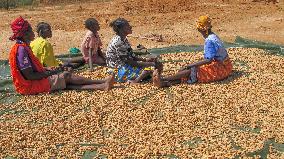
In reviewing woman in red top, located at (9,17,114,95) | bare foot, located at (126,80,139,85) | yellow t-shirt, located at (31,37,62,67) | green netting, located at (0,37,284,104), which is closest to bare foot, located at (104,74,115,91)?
woman in red top, located at (9,17,114,95)

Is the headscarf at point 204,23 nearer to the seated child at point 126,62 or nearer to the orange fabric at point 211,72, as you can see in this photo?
the orange fabric at point 211,72

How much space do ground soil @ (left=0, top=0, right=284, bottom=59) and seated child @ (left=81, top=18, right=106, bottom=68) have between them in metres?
3.41

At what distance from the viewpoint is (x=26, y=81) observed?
6.83 metres

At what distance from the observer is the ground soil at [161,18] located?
509 inches

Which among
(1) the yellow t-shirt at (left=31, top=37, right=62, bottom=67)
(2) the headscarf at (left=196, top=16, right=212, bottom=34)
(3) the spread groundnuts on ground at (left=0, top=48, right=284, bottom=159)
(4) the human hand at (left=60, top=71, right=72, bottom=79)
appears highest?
(2) the headscarf at (left=196, top=16, right=212, bottom=34)

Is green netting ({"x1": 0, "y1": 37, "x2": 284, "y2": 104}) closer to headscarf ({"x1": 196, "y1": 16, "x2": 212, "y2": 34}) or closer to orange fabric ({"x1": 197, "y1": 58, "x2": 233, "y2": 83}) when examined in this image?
orange fabric ({"x1": 197, "y1": 58, "x2": 233, "y2": 83})

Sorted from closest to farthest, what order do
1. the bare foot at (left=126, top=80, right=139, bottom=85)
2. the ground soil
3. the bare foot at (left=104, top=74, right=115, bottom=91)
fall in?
the bare foot at (left=104, top=74, right=115, bottom=91) → the bare foot at (left=126, top=80, right=139, bottom=85) → the ground soil

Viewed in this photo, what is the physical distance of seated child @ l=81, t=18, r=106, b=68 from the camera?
8383 mm

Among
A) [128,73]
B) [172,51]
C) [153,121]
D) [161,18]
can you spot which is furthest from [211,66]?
[161,18]

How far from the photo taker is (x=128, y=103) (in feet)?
21.3

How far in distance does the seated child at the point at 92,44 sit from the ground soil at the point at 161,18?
3408 mm

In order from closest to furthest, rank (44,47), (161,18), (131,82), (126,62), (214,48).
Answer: (214,48) → (131,82) → (126,62) → (44,47) → (161,18)

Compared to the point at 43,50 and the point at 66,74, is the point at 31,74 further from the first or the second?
the point at 43,50

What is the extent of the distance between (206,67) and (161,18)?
857cm
